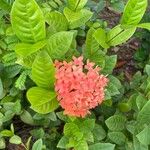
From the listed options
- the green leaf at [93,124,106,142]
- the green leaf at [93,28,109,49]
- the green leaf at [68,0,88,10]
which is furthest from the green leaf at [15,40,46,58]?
the green leaf at [93,124,106,142]

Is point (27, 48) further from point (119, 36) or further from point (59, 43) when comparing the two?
point (119, 36)

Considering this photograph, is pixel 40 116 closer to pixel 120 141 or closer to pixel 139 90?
pixel 120 141

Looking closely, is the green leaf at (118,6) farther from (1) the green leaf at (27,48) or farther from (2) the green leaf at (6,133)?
(2) the green leaf at (6,133)

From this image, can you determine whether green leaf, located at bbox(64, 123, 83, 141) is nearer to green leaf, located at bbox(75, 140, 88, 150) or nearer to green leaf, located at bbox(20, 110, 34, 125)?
green leaf, located at bbox(75, 140, 88, 150)

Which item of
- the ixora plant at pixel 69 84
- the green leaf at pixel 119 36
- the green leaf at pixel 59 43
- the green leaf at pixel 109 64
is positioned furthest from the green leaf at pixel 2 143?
the green leaf at pixel 119 36

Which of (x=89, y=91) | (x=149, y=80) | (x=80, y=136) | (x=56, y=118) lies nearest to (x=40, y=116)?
(x=56, y=118)

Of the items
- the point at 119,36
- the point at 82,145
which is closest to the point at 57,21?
the point at 119,36
